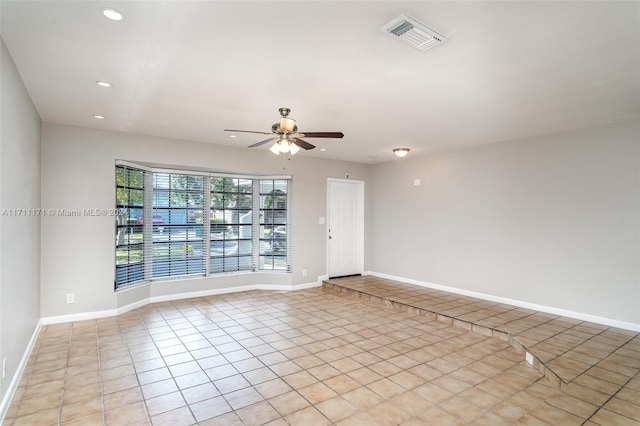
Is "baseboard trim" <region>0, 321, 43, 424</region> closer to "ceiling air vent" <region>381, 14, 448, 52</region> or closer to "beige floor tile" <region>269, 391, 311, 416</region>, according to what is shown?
"beige floor tile" <region>269, 391, 311, 416</region>

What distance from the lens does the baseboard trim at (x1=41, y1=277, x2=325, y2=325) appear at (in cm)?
445

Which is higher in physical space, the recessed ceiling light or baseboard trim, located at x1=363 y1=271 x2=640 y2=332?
the recessed ceiling light

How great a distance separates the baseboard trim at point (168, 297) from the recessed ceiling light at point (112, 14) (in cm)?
409

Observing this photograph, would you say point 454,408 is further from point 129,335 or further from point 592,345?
Answer: point 129,335

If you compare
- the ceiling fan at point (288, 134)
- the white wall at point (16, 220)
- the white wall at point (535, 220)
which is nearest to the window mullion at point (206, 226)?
the white wall at point (16, 220)

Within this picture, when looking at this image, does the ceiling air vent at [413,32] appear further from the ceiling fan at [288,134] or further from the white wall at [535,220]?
the white wall at [535,220]

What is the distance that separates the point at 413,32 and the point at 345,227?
5.42 m

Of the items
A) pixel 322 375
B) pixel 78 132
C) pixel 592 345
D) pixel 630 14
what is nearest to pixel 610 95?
pixel 630 14

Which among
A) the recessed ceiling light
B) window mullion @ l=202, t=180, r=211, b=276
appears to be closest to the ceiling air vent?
the recessed ceiling light

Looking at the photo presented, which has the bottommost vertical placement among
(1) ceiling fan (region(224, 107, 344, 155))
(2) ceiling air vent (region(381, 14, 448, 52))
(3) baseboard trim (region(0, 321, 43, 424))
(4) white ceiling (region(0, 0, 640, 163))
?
(3) baseboard trim (region(0, 321, 43, 424))

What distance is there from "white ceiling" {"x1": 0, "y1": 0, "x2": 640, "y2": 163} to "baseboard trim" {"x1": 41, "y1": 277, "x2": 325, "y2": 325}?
2.62 m

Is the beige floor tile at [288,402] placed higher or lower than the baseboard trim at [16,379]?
lower

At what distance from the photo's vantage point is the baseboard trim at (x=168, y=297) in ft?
14.6

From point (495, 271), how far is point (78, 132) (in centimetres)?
655
